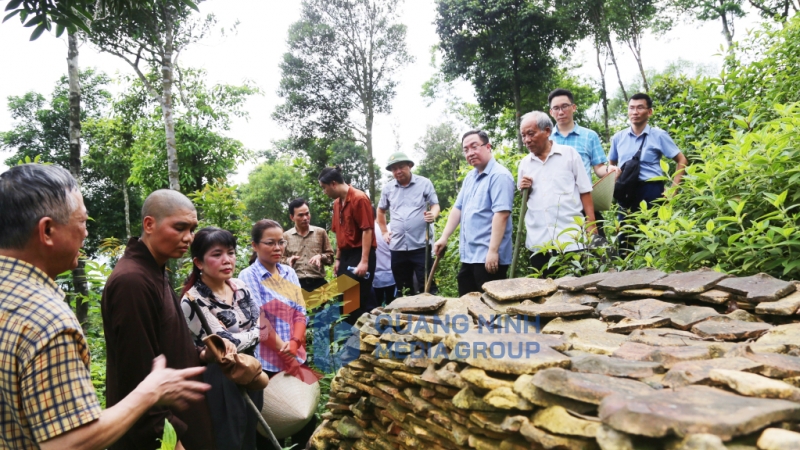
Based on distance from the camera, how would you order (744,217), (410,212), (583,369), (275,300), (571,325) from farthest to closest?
(410,212) < (275,300) < (744,217) < (571,325) < (583,369)

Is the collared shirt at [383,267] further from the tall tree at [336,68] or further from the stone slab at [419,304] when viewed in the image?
the tall tree at [336,68]

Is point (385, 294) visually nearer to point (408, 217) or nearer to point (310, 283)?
point (310, 283)

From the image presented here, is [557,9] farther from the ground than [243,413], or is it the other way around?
[557,9]

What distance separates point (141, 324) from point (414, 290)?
3.97 m

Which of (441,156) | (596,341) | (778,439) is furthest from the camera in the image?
(441,156)

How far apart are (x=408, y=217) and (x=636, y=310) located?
3.34 m

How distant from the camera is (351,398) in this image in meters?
3.15

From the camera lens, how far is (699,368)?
1.53m

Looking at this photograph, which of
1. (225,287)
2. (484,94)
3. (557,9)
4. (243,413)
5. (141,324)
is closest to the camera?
(141,324)

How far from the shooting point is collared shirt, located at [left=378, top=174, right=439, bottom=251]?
5.53m

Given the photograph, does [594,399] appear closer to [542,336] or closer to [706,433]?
[706,433]

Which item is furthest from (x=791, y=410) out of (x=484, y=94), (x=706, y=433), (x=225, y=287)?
(x=484, y=94)

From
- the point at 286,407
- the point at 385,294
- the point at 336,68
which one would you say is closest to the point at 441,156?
the point at 336,68

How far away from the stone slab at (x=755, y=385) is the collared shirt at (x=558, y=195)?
227 centimetres
